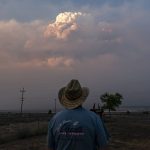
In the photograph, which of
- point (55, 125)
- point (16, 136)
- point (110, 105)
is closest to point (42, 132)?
point (16, 136)

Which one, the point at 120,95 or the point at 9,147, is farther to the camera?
the point at 120,95

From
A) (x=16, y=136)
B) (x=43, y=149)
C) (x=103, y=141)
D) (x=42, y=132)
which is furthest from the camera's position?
(x=42, y=132)

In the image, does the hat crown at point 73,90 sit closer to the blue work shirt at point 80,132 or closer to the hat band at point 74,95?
the hat band at point 74,95

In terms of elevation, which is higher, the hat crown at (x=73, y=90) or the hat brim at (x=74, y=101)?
the hat crown at (x=73, y=90)

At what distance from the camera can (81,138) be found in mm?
4859

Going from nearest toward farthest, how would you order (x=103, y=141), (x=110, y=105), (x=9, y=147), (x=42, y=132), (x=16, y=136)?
(x=103, y=141) → (x=9, y=147) → (x=16, y=136) → (x=42, y=132) → (x=110, y=105)

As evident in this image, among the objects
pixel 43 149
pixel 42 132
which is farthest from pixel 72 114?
pixel 42 132

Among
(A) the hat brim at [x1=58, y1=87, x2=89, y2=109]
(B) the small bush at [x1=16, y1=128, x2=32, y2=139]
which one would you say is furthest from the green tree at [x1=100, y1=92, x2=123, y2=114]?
(A) the hat brim at [x1=58, y1=87, x2=89, y2=109]

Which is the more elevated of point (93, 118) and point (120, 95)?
point (120, 95)

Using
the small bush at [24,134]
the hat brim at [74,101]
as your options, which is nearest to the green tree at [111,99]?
the small bush at [24,134]

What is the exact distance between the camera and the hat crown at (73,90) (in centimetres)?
499

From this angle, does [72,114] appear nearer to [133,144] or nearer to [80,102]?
[80,102]

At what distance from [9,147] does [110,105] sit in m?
55.9

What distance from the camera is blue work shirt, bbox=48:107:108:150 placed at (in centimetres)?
486
